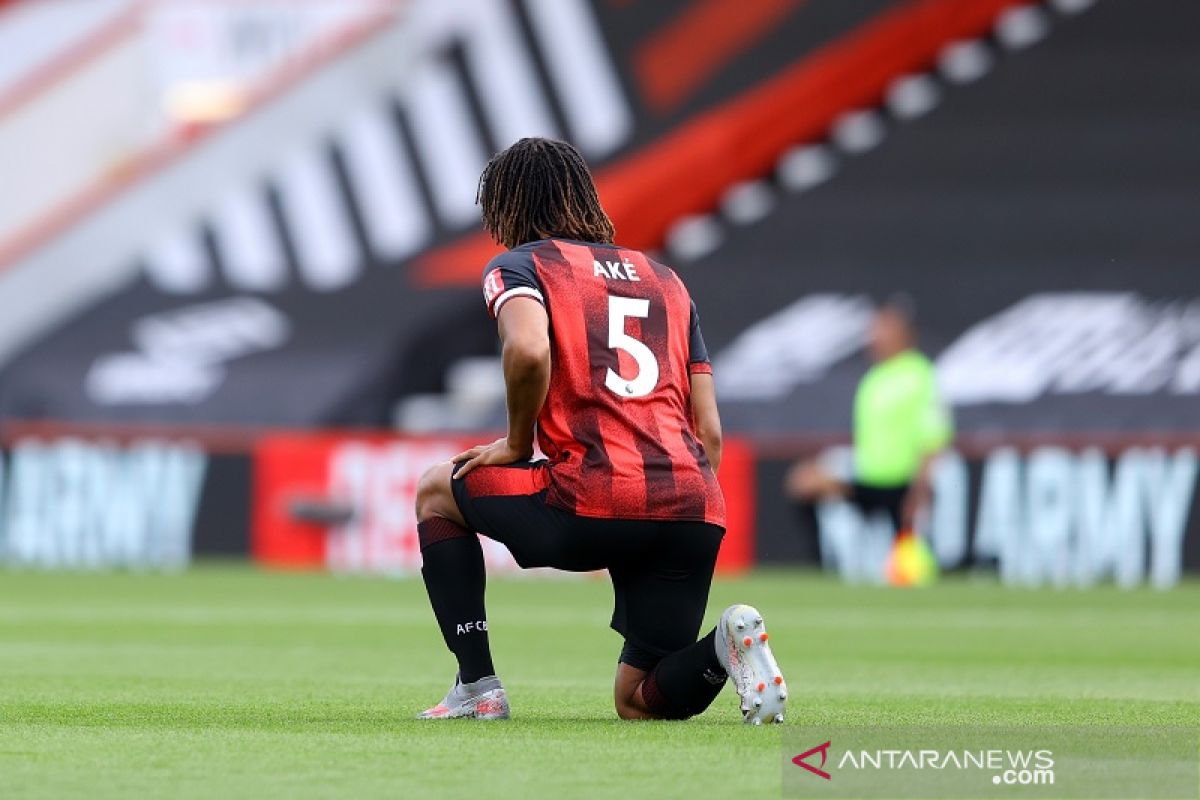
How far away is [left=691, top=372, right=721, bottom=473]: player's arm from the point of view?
7449 millimetres

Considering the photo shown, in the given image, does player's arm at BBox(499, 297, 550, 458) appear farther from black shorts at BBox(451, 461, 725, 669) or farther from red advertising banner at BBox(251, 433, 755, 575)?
red advertising banner at BBox(251, 433, 755, 575)

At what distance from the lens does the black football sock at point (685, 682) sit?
279 inches

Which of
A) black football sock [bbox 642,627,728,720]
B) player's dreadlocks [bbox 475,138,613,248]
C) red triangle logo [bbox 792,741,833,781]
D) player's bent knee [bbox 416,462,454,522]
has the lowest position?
red triangle logo [bbox 792,741,833,781]

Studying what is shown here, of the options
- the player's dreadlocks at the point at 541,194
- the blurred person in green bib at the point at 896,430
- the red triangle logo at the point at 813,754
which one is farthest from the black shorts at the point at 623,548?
the blurred person in green bib at the point at 896,430

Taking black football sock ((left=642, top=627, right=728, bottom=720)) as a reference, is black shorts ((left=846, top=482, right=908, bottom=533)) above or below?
above

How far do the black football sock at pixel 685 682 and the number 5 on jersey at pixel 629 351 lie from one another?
717mm

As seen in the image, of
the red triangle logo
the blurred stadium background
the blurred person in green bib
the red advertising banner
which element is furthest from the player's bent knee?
the red advertising banner

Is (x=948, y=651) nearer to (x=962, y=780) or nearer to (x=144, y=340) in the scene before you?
(x=962, y=780)

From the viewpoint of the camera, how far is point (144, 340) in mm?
25141

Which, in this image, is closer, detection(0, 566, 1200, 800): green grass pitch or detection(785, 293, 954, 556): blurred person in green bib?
detection(0, 566, 1200, 800): green grass pitch

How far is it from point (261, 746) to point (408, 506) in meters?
13.5

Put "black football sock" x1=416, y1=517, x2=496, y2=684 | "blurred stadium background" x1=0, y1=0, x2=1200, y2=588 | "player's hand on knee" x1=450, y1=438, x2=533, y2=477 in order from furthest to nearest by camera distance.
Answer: "blurred stadium background" x1=0, y1=0, x2=1200, y2=588
"black football sock" x1=416, y1=517, x2=496, y2=684
"player's hand on knee" x1=450, y1=438, x2=533, y2=477

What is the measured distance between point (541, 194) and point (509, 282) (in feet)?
1.28

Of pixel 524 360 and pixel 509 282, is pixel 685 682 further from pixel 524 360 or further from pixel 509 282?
pixel 509 282
